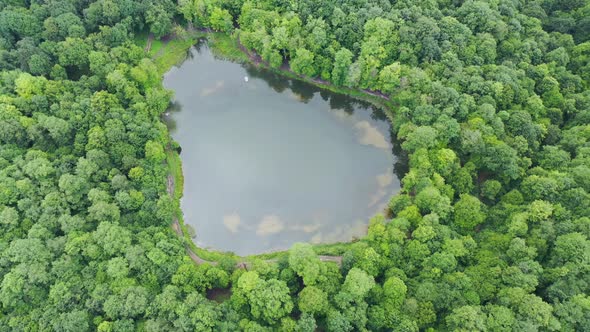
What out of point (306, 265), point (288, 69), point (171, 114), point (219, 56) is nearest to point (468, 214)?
point (306, 265)

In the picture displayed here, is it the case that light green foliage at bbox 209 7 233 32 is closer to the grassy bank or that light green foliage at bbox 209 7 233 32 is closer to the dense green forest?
the dense green forest

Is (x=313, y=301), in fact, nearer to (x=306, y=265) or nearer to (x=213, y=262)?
(x=306, y=265)

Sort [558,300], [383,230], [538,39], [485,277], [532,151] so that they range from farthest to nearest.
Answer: [538,39], [532,151], [383,230], [485,277], [558,300]

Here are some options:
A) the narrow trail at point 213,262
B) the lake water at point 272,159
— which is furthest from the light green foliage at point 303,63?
the narrow trail at point 213,262

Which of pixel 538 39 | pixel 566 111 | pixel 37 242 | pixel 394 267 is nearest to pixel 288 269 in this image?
pixel 394 267

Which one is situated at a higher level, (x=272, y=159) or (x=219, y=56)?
(x=219, y=56)

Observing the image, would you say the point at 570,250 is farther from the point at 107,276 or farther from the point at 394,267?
the point at 107,276

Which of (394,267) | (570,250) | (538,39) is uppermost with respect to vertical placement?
(538,39)
